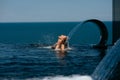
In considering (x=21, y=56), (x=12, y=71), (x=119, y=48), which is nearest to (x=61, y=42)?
(x=21, y=56)

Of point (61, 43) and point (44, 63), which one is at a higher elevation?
point (44, 63)

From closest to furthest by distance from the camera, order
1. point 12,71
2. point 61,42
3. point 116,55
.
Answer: point 116,55 < point 12,71 < point 61,42

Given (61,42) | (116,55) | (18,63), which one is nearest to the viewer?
(116,55)

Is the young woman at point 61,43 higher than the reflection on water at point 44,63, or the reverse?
the reflection on water at point 44,63

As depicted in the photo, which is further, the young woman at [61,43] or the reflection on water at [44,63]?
the young woman at [61,43]

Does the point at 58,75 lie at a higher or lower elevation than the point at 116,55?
lower

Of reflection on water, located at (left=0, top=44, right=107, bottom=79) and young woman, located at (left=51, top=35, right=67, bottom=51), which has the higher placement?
reflection on water, located at (left=0, top=44, right=107, bottom=79)

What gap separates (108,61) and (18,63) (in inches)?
627

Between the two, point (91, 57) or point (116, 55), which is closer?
point (116, 55)

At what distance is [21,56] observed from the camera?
50531mm

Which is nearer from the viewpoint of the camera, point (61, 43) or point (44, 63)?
point (44, 63)

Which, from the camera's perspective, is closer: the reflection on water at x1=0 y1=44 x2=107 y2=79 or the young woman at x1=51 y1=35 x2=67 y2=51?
the reflection on water at x1=0 y1=44 x2=107 y2=79

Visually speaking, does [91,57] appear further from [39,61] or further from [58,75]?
[58,75]

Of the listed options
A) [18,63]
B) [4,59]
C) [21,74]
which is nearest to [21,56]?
[4,59]
